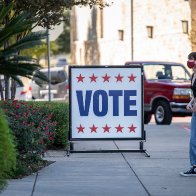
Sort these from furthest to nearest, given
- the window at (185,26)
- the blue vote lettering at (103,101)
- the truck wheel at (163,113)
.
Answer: the window at (185,26)
the truck wheel at (163,113)
the blue vote lettering at (103,101)

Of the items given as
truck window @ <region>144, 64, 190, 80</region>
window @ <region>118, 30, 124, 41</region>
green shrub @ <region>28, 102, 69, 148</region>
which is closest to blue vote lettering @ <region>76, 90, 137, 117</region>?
green shrub @ <region>28, 102, 69, 148</region>

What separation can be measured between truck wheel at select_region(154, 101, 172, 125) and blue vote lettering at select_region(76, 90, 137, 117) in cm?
831

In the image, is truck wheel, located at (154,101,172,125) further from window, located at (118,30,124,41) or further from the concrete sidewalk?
window, located at (118,30,124,41)

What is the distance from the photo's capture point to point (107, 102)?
13305 millimetres

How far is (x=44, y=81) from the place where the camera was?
230 inches

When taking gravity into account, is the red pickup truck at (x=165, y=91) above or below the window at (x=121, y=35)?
below

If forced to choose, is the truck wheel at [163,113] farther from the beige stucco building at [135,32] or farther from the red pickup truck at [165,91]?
the beige stucco building at [135,32]

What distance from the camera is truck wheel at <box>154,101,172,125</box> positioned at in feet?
70.6

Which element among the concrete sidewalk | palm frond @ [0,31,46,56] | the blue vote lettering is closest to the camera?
palm frond @ [0,31,46,56]

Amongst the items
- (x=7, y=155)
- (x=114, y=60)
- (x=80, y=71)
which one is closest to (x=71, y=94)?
(x=80, y=71)

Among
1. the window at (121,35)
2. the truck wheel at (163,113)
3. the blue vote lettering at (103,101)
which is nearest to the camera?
the blue vote lettering at (103,101)

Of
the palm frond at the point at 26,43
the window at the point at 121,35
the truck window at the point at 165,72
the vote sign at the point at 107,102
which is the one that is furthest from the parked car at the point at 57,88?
the palm frond at the point at 26,43

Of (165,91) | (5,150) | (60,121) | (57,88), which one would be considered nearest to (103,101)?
(60,121)

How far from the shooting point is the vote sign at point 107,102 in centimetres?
1323
